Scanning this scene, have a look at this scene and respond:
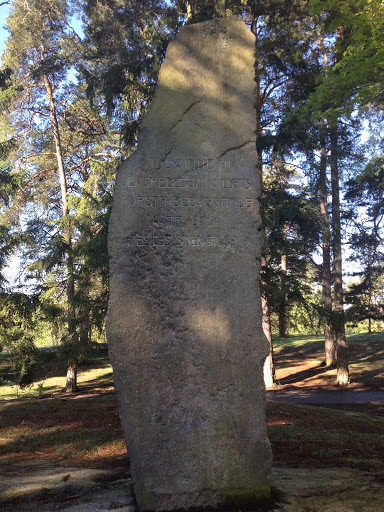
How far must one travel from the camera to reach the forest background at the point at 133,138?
11891 mm

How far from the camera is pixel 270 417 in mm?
8664

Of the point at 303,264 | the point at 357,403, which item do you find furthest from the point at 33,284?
the point at 303,264

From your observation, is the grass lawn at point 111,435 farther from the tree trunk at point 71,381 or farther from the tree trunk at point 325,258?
the tree trunk at point 325,258

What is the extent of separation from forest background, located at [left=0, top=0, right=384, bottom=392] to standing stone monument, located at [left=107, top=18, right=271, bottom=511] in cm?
698

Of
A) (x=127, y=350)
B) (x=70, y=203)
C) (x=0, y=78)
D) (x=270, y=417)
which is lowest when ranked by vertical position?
(x=270, y=417)

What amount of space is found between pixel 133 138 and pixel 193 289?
971 centimetres

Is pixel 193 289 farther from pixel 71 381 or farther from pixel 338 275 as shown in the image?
pixel 338 275

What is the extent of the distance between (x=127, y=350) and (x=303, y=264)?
24.3 m

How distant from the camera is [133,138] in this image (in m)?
13.0

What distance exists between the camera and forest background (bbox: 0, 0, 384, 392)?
11.9 metres

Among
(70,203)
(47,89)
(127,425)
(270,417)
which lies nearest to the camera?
(127,425)

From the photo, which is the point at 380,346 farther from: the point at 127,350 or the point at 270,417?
the point at 127,350

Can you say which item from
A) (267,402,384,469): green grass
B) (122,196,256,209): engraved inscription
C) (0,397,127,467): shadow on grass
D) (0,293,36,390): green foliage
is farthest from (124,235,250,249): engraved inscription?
(0,293,36,390): green foliage

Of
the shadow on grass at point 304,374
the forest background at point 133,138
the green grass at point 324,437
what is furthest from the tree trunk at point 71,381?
the green grass at point 324,437
